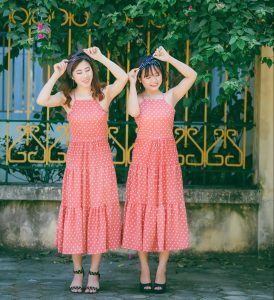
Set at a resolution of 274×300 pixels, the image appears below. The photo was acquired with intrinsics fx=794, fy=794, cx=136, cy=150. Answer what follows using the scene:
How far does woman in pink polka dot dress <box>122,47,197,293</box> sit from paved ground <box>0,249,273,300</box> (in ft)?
1.02

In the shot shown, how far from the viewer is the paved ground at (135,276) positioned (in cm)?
569

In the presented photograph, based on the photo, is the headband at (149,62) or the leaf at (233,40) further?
the leaf at (233,40)

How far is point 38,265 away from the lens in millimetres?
6773

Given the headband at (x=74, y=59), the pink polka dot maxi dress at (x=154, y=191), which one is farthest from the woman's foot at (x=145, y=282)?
the headband at (x=74, y=59)

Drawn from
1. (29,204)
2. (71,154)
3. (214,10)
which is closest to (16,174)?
(29,204)

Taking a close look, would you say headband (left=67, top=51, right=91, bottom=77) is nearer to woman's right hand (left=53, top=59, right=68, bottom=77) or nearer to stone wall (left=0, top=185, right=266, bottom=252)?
woman's right hand (left=53, top=59, right=68, bottom=77)

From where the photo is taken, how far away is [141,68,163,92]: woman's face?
5660 millimetres

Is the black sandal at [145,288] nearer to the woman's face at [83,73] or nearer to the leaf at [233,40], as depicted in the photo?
the woman's face at [83,73]

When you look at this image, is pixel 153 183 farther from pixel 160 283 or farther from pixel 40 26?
pixel 40 26

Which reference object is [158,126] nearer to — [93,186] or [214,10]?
[93,186]

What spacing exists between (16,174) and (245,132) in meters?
2.14

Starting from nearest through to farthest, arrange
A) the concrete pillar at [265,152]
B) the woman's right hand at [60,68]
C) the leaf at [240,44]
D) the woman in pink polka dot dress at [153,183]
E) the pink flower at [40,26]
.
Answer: the woman's right hand at [60,68]
the woman in pink polka dot dress at [153,183]
the leaf at [240,44]
the pink flower at [40,26]
the concrete pillar at [265,152]

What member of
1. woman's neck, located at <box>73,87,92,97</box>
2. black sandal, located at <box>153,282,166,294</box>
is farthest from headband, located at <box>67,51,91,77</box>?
black sandal, located at <box>153,282,166,294</box>

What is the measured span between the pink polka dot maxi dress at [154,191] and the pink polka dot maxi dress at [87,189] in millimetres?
189
